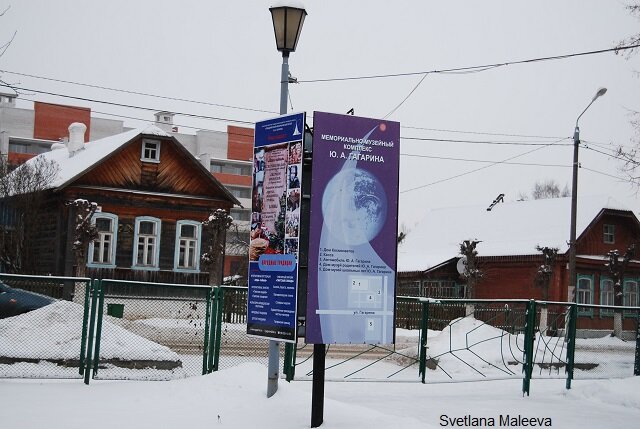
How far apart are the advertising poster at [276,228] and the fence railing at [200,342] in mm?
2702

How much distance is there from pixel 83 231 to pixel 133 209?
14.6ft

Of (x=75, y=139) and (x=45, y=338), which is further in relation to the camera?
(x=75, y=139)

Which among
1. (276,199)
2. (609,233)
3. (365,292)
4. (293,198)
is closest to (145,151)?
(609,233)

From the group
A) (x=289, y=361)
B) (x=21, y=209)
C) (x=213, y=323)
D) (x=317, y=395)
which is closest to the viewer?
(x=317, y=395)

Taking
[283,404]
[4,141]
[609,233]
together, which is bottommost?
[283,404]

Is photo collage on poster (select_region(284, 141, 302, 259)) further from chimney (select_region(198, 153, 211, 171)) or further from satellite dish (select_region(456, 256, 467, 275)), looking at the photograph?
chimney (select_region(198, 153, 211, 171))

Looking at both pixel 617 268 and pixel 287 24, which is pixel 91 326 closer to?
pixel 287 24

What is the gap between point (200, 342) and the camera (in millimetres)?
14062

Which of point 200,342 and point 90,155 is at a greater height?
point 90,155

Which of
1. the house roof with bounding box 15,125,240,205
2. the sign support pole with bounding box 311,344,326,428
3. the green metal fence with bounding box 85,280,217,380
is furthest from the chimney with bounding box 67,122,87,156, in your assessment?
the sign support pole with bounding box 311,344,326,428

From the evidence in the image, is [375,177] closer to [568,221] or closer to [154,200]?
[154,200]

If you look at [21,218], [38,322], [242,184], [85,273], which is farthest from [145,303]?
[242,184]

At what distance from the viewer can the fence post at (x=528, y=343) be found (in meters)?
14.4

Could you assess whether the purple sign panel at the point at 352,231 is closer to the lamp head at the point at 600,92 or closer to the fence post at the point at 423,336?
the fence post at the point at 423,336
